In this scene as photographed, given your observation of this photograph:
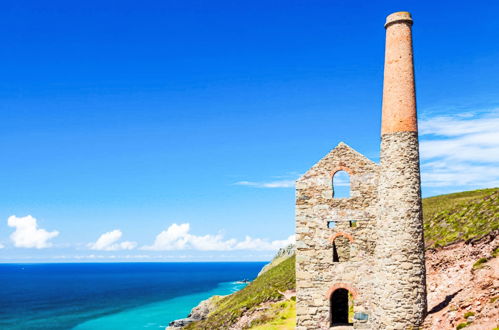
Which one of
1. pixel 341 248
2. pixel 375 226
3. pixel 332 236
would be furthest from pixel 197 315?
pixel 375 226

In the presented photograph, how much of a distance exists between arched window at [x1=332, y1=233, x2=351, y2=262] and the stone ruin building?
0.15 ft

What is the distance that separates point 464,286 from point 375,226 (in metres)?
4.58

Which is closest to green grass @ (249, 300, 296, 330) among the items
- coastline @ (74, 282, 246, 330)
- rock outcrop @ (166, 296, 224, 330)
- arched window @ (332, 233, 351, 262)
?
arched window @ (332, 233, 351, 262)

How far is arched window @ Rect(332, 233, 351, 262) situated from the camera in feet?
74.3

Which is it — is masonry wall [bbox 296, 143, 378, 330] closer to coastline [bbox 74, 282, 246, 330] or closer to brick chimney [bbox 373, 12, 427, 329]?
brick chimney [bbox 373, 12, 427, 329]

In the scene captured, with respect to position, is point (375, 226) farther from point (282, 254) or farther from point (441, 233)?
point (282, 254)

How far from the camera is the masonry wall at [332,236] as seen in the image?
21156mm

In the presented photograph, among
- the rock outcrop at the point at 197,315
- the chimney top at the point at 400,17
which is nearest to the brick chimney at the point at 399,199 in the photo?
the chimney top at the point at 400,17

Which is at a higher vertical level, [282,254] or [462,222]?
[462,222]

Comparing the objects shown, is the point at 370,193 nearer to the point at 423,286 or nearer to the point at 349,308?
the point at 423,286

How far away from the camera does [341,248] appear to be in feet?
75.5

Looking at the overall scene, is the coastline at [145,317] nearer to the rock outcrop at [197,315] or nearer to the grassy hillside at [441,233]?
the rock outcrop at [197,315]

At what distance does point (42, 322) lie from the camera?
72.4 m

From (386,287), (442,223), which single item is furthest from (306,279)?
(442,223)
